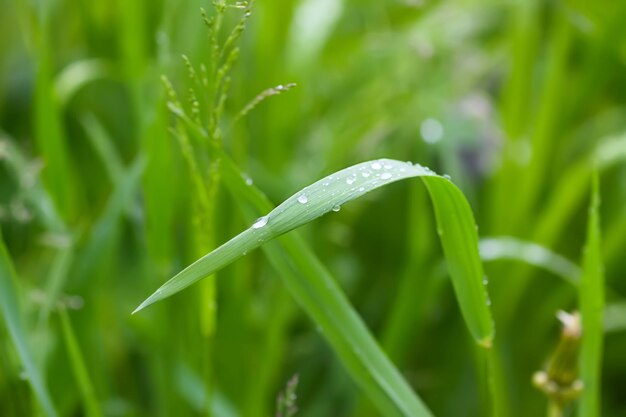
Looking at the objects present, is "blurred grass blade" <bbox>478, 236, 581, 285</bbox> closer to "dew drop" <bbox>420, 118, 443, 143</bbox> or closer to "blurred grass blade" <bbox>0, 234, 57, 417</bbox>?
"dew drop" <bbox>420, 118, 443, 143</bbox>

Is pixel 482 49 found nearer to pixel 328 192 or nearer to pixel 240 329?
pixel 240 329

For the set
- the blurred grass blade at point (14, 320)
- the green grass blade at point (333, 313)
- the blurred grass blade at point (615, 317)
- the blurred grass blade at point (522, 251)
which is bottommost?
the blurred grass blade at point (615, 317)

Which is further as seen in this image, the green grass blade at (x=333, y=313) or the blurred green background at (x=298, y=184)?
the blurred green background at (x=298, y=184)

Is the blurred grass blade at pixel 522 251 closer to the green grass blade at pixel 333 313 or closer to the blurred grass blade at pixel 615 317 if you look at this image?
the blurred grass blade at pixel 615 317

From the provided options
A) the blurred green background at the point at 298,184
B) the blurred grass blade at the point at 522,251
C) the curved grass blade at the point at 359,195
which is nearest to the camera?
the curved grass blade at the point at 359,195

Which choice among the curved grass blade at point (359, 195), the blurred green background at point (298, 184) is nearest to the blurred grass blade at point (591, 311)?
the curved grass blade at point (359, 195)

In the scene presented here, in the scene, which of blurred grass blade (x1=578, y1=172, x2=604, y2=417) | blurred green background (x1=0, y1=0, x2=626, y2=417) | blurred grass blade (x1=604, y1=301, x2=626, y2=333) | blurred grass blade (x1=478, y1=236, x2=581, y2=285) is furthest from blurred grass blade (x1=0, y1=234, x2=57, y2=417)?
blurred grass blade (x1=604, y1=301, x2=626, y2=333)

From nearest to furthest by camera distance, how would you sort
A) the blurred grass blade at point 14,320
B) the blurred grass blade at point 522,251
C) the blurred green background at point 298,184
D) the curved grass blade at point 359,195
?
the curved grass blade at point 359,195 → the blurred grass blade at point 14,320 → the blurred green background at point 298,184 → the blurred grass blade at point 522,251
